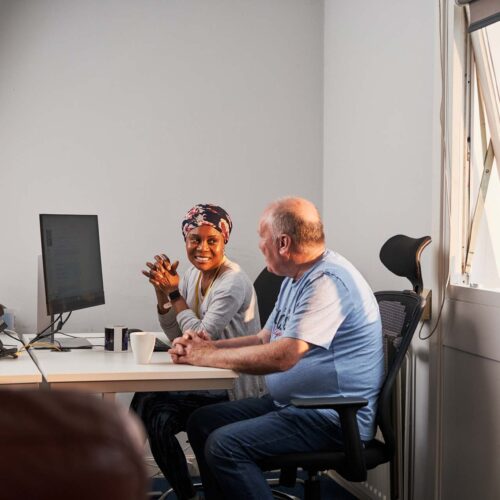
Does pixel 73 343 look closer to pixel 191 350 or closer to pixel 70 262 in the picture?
pixel 70 262

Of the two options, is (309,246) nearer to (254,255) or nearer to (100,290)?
(100,290)

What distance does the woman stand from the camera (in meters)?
3.20

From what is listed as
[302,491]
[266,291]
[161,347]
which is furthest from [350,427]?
[302,491]

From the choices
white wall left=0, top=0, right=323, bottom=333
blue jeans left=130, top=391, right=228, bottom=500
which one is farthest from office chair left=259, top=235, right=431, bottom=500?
white wall left=0, top=0, right=323, bottom=333

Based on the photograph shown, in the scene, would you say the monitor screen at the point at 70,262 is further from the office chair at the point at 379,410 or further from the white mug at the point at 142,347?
the office chair at the point at 379,410

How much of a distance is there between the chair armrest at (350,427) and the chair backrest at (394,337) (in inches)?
5.4

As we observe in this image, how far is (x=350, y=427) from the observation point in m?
2.56

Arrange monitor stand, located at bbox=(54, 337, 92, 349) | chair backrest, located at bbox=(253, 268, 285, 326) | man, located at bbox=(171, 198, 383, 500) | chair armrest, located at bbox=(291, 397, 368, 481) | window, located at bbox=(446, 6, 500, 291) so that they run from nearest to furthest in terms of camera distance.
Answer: chair armrest, located at bbox=(291, 397, 368, 481)
man, located at bbox=(171, 198, 383, 500)
window, located at bbox=(446, 6, 500, 291)
monitor stand, located at bbox=(54, 337, 92, 349)
chair backrest, located at bbox=(253, 268, 285, 326)

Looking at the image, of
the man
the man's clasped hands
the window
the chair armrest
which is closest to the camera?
the chair armrest

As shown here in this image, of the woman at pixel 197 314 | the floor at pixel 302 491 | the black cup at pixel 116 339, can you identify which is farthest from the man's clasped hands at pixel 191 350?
the floor at pixel 302 491

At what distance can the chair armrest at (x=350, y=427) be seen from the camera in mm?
2520

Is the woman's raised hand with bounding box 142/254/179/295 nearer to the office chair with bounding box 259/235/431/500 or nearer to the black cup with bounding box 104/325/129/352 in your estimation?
the black cup with bounding box 104/325/129/352

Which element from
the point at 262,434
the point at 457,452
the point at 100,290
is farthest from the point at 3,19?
the point at 457,452

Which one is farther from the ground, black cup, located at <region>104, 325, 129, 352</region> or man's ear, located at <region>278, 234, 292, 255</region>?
man's ear, located at <region>278, 234, 292, 255</region>
